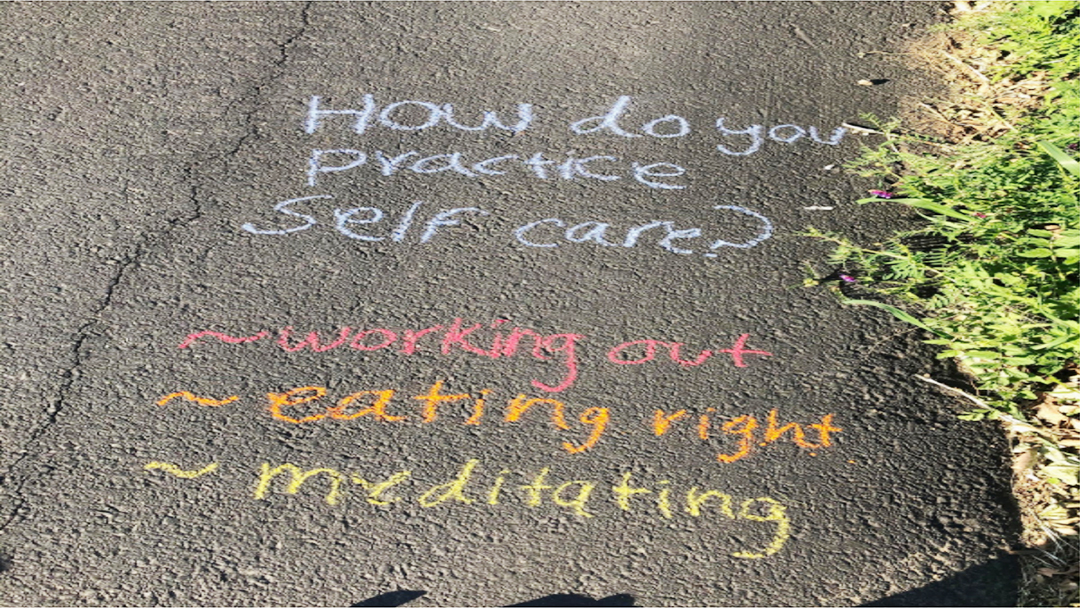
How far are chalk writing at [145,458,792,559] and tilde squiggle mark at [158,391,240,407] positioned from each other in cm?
29

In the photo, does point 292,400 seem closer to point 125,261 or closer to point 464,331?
point 464,331

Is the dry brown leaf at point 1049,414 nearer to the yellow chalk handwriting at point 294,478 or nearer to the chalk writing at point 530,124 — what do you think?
the chalk writing at point 530,124

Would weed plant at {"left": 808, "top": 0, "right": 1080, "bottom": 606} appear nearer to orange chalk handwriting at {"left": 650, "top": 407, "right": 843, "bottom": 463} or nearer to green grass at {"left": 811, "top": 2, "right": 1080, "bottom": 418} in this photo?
green grass at {"left": 811, "top": 2, "right": 1080, "bottom": 418}

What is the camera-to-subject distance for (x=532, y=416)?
3812mm

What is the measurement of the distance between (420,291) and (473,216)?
0.53 metres

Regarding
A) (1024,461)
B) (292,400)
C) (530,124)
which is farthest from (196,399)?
(1024,461)

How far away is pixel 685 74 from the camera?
582 cm

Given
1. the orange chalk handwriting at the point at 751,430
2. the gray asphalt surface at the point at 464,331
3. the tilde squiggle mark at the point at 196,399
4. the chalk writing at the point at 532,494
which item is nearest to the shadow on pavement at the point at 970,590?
the gray asphalt surface at the point at 464,331

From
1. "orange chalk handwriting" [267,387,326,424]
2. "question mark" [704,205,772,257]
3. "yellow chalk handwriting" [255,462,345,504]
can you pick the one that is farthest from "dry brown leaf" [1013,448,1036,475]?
"orange chalk handwriting" [267,387,326,424]

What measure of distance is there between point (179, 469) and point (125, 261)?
1.20m

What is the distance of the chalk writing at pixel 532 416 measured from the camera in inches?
146

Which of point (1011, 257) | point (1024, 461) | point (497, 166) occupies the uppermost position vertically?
point (497, 166)

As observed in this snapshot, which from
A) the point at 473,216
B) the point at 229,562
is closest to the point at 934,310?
the point at 473,216

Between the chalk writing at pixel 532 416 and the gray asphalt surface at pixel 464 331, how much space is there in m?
0.01
